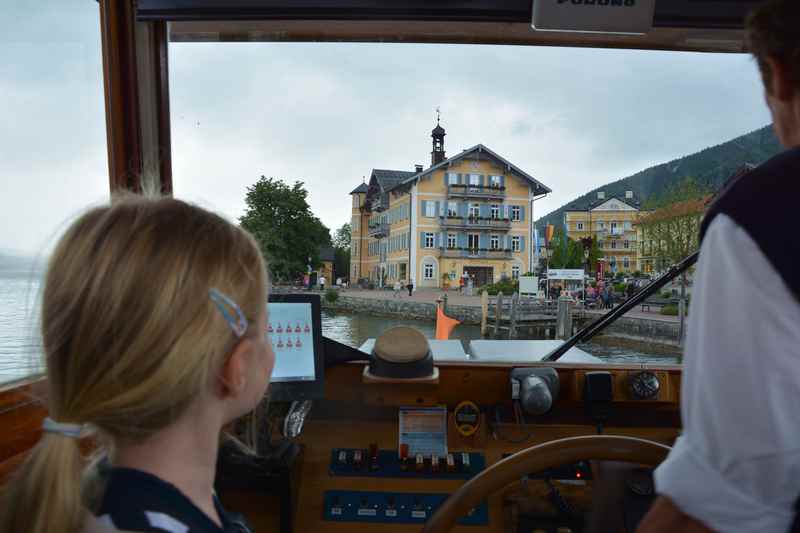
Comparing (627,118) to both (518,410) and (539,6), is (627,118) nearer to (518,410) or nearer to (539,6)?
(539,6)

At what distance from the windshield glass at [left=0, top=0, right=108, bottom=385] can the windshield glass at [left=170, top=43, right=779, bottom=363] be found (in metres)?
0.34

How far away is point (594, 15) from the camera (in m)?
1.78

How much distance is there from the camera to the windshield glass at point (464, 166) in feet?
6.64

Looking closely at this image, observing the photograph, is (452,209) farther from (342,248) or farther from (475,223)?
(342,248)

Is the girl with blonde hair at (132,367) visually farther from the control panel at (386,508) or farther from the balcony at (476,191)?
the balcony at (476,191)

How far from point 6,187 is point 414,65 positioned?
4.36 ft

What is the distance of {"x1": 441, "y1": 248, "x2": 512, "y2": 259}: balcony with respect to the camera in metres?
2.04

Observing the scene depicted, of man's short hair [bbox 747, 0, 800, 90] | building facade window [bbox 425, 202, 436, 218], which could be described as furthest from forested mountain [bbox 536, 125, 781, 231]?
man's short hair [bbox 747, 0, 800, 90]

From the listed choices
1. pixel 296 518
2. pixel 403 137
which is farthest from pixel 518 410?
pixel 403 137

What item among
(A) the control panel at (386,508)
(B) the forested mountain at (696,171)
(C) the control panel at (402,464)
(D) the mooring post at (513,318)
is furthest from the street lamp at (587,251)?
(A) the control panel at (386,508)

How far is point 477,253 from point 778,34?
1469 millimetres

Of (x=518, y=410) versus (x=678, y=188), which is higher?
(x=678, y=188)

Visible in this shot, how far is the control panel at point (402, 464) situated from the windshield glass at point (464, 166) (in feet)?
1.38

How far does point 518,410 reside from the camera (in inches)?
85.4
